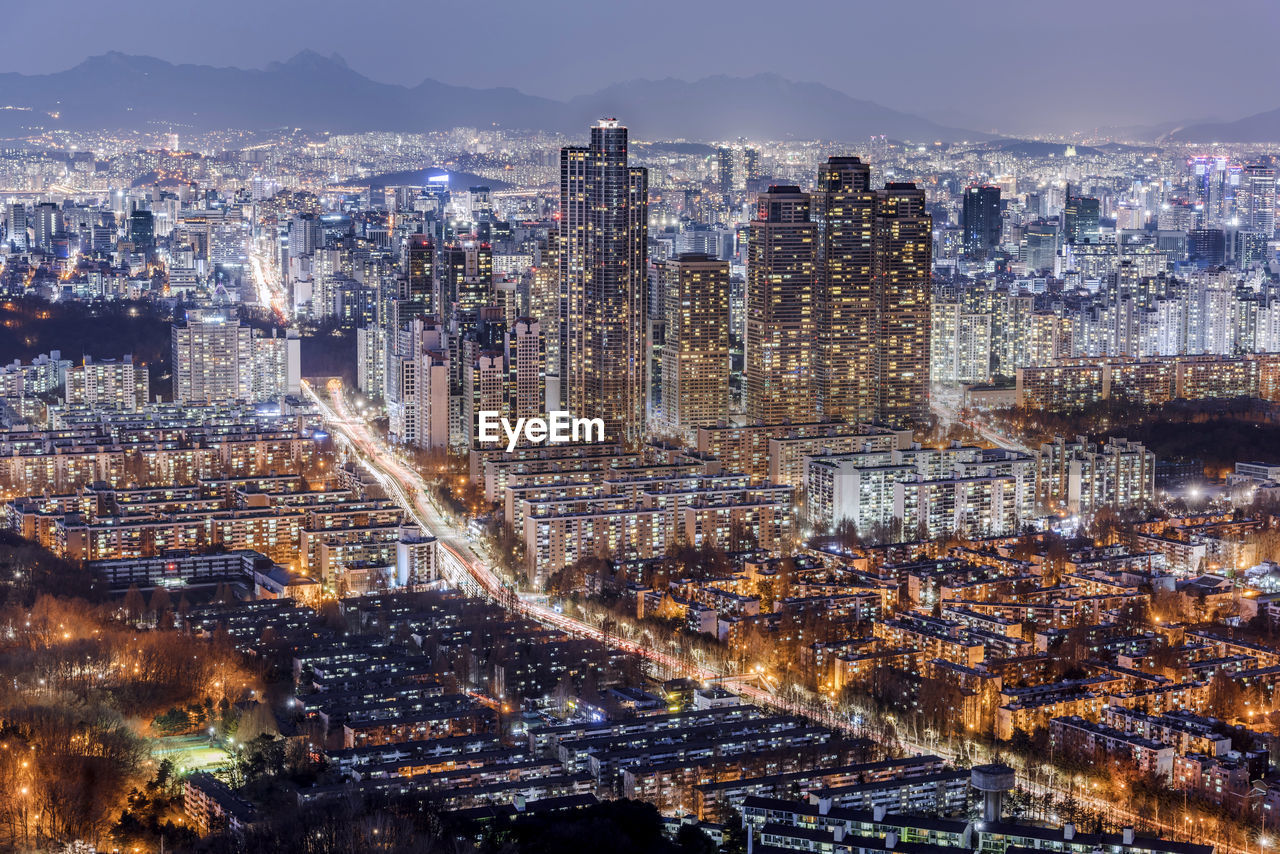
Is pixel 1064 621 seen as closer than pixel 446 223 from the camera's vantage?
Yes

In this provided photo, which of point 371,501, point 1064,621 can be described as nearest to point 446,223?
point 371,501

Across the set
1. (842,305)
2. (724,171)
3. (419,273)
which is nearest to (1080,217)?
(724,171)

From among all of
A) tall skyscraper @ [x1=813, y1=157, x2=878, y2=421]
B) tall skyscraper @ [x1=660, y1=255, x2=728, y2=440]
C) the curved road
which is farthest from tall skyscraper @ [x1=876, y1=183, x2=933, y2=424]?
the curved road

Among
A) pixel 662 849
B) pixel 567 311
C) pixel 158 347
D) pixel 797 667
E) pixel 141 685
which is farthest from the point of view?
pixel 158 347

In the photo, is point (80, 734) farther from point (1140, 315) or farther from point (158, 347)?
point (1140, 315)

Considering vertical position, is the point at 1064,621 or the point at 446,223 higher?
the point at 446,223

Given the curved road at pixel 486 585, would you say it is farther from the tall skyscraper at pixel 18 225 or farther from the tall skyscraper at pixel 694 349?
the tall skyscraper at pixel 18 225
